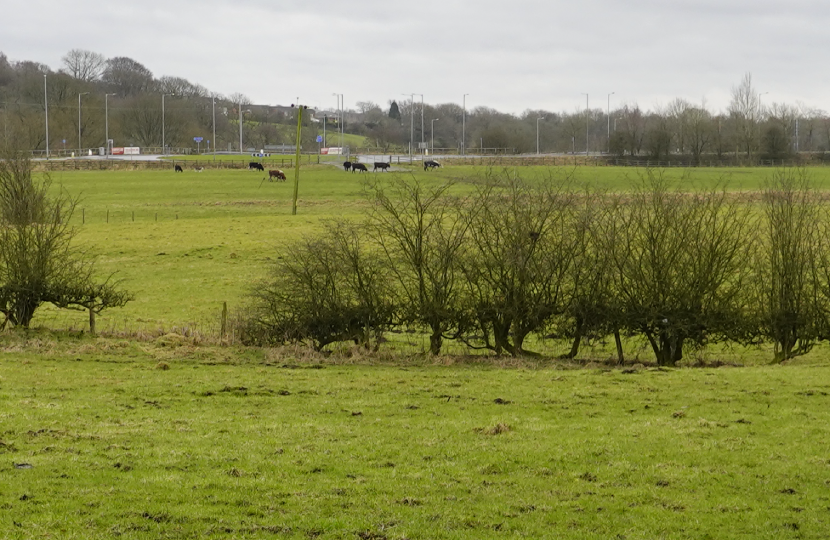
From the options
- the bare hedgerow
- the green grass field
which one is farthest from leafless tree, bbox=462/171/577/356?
the bare hedgerow

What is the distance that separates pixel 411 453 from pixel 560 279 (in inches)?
543

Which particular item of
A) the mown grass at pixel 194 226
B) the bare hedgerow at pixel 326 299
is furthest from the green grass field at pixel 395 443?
the mown grass at pixel 194 226

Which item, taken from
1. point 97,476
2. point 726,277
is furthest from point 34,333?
point 726,277

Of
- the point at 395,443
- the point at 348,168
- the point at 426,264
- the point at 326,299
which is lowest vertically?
the point at 395,443

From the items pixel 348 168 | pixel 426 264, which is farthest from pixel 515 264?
pixel 348 168

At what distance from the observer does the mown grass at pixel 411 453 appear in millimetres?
10477

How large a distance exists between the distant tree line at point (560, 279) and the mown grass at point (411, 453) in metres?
3.82

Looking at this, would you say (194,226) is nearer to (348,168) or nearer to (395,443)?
(395,443)

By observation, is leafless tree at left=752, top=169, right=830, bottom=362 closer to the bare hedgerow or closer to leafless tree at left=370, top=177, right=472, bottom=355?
leafless tree at left=370, top=177, right=472, bottom=355

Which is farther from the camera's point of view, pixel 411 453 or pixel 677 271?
pixel 677 271

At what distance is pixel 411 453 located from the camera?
13828 millimetres

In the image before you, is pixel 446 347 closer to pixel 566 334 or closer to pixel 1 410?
pixel 566 334

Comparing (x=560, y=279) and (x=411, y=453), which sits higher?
(x=560, y=279)

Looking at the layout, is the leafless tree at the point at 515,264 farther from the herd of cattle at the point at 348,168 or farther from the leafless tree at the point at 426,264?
the herd of cattle at the point at 348,168
